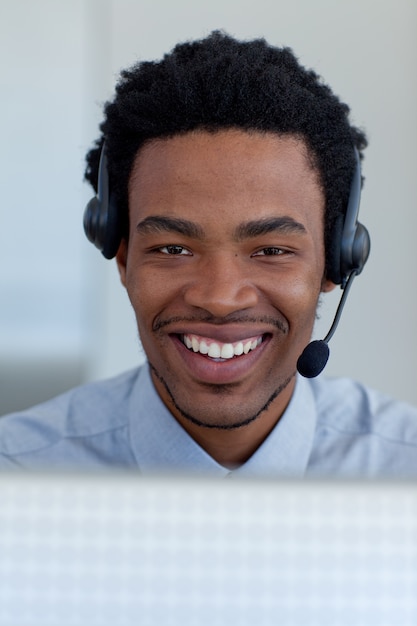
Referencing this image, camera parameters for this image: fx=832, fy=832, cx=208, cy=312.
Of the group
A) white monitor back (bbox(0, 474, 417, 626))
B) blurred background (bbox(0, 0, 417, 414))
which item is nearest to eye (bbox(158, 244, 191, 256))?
blurred background (bbox(0, 0, 417, 414))

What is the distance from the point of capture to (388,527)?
289 millimetres

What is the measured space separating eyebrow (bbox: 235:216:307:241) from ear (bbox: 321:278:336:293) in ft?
0.49

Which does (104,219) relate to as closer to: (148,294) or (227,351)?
(148,294)

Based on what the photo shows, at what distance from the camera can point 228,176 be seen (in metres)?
1.11

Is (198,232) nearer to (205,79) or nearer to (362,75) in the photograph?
(205,79)

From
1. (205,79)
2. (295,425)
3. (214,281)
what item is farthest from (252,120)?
(295,425)

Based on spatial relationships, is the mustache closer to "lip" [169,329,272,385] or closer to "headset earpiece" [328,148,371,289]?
"lip" [169,329,272,385]

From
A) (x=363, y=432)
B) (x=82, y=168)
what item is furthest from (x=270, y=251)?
(x=82, y=168)

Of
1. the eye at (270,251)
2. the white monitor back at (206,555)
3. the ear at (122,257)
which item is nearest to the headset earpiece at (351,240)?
the eye at (270,251)

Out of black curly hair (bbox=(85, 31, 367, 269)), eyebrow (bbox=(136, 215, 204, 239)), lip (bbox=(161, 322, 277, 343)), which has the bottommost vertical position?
lip (bbox=(161, 322, 277, 343))

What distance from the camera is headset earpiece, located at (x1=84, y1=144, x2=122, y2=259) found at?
1228mm

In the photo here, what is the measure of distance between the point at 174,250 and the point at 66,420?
1.30ft

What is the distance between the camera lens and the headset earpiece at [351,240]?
1199 mm

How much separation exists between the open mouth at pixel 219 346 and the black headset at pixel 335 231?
170 mm
